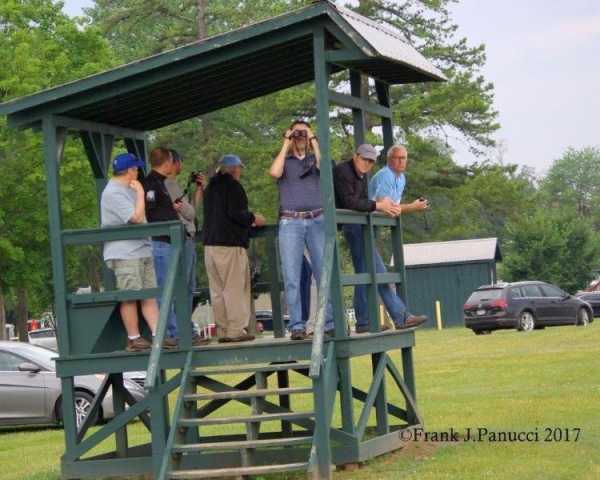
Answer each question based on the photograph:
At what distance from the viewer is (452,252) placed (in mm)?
55500

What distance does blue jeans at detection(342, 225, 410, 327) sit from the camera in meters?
13.1

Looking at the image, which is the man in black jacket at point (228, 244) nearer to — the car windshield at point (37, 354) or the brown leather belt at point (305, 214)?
the brown leather belt at point (305, 214)

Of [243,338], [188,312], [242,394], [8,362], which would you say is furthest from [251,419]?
[8,362]

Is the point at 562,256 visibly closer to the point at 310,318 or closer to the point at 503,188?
the point at 503,188

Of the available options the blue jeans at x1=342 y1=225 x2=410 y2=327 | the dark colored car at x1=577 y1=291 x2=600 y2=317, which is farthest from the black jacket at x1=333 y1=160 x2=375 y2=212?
→ the dark colored car at x1=577 y1=291 x2=600 y2=317

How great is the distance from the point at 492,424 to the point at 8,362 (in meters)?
Result: 8.83

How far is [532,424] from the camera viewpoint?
14.9m

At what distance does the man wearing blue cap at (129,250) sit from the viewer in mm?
12375

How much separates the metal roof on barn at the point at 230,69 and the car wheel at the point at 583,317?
28.0 metres

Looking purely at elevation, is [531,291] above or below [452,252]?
below

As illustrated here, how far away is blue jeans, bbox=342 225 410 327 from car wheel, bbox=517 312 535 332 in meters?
26.6

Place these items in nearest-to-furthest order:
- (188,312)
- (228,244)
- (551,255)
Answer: (188,312), (228,244), (551,255)

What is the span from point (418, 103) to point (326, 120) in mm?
42568

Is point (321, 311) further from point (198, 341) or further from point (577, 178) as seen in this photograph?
point (577, 178)
